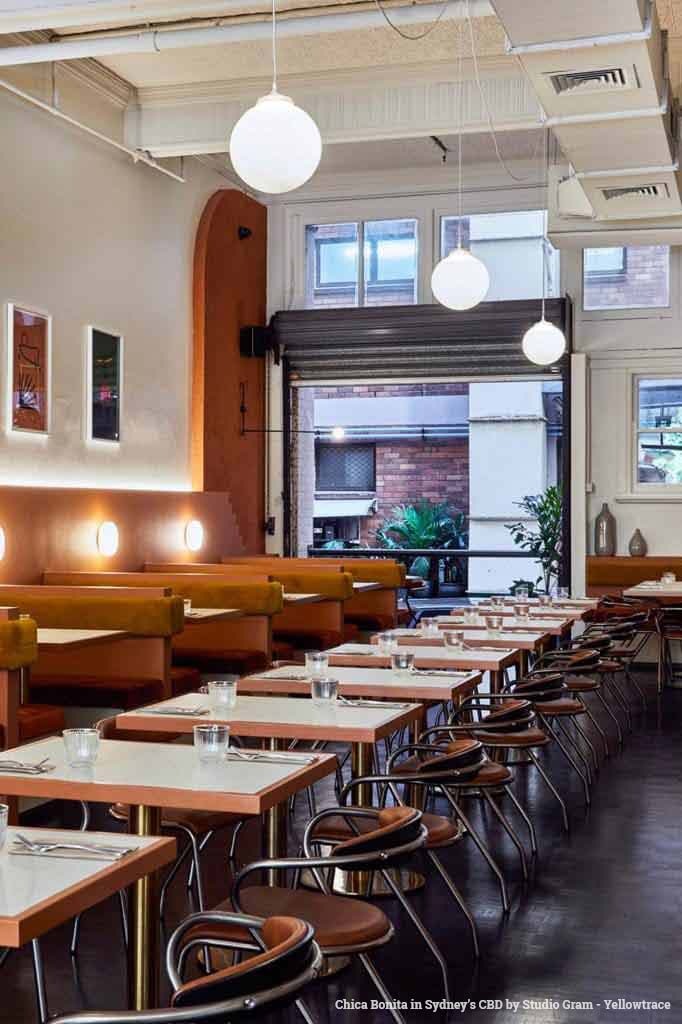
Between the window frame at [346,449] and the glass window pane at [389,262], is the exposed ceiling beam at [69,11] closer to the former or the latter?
the glass window pane at [389,262]

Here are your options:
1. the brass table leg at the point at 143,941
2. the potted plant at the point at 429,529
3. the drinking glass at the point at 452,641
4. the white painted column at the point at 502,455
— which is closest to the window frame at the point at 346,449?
the potted plant at the point at 429,529

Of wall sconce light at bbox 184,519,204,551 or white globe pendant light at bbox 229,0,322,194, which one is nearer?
white globe pendant light at bbox 229,0,322,194

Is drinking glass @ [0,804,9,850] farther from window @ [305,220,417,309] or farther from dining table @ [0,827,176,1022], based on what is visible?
window @ [305,220,417,309]

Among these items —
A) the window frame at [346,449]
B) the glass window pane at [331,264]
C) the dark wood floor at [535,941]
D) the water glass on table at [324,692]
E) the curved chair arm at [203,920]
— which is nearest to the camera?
the curved chair arm at [203,920]

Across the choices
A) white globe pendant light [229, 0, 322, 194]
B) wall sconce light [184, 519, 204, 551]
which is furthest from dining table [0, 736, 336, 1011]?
wall sconce light [184, 519, 204, 551]

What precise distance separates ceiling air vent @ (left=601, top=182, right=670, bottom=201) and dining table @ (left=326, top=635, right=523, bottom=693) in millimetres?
3476

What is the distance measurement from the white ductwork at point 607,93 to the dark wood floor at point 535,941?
3.46 m

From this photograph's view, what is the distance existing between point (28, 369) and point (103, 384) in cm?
101

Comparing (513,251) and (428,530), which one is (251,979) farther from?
(428,530)

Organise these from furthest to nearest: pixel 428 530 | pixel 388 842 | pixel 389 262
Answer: pixel 428 530 < pixel 389 262 < pixel 388 842

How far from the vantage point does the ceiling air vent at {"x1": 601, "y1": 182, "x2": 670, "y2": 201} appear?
7.84 metres

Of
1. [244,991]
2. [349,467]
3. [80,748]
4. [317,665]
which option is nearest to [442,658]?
[317,665]

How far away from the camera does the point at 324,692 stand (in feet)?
13.0

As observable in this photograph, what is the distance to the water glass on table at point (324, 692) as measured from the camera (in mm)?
3959
